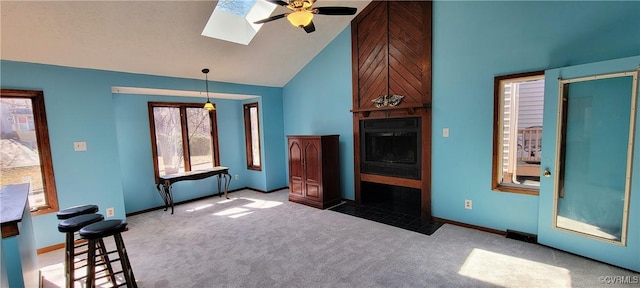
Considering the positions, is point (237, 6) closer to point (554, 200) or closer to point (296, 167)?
point (296, 167)

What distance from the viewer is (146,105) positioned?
4.52 m

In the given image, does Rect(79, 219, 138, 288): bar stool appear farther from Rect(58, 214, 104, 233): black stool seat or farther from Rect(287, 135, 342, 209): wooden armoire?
Rect(287, 135, 342, 209): wooden armoire

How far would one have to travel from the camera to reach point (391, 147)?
13.4 ft

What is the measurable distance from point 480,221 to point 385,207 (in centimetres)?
137

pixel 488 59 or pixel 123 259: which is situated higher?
pixel 488 59

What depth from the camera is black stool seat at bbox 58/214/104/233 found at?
2.09 meters

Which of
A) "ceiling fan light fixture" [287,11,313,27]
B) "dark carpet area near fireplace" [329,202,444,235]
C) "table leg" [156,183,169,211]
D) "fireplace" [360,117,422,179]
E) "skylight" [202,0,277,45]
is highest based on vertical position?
"skylight" [202,0,277,45]

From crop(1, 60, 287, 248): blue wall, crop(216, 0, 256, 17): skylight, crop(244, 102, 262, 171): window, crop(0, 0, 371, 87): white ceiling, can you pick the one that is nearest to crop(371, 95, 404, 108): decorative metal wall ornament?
crop(0, 0, 371, 87): white ceiling

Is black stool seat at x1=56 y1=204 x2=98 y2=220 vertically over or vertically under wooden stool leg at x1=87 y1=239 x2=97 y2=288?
over

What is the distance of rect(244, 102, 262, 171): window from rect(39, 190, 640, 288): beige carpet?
214 cm

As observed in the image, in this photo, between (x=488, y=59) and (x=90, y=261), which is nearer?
(x=90, y=261)

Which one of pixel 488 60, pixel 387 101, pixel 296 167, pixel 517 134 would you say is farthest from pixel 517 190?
pixel 296 167

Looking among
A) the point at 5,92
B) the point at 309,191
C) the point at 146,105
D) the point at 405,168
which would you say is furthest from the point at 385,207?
the point at 5,92

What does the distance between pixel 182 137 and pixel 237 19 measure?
2549mm
